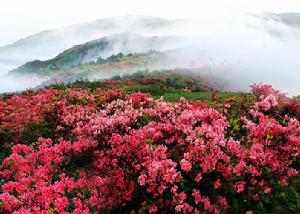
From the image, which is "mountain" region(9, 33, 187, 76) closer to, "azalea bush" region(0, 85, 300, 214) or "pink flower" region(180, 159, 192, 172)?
"azalea bush" region(0, 85, 300, 214)

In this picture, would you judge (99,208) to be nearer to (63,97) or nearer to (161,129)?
(161,129)

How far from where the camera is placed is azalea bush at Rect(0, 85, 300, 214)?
1102 centimetres

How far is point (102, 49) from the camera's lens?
5915 inches

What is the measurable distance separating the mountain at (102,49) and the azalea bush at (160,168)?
114 metres

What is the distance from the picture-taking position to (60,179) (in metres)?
13.3

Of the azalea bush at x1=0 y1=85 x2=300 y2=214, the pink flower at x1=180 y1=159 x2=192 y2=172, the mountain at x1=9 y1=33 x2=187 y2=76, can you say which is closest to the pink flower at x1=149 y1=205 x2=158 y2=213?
the azalea bush at x1=0 y1=85 x2=300 y2=214

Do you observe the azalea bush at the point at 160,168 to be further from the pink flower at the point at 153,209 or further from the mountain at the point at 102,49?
the mountain at the point at 102,49

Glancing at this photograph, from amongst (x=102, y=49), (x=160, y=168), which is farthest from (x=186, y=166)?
(x=102, y=49)

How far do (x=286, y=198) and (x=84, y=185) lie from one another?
15.9ft

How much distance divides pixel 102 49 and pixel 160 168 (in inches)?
5568

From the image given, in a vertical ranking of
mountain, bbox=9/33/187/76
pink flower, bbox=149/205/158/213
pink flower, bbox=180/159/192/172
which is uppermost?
pink flower, bbox=180/159/192/172

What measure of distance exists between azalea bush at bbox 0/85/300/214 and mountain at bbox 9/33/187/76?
4486 inches

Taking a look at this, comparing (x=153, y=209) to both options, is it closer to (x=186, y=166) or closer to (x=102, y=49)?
(x=186, y=166)

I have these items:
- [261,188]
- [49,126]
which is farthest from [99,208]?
[49,126]
